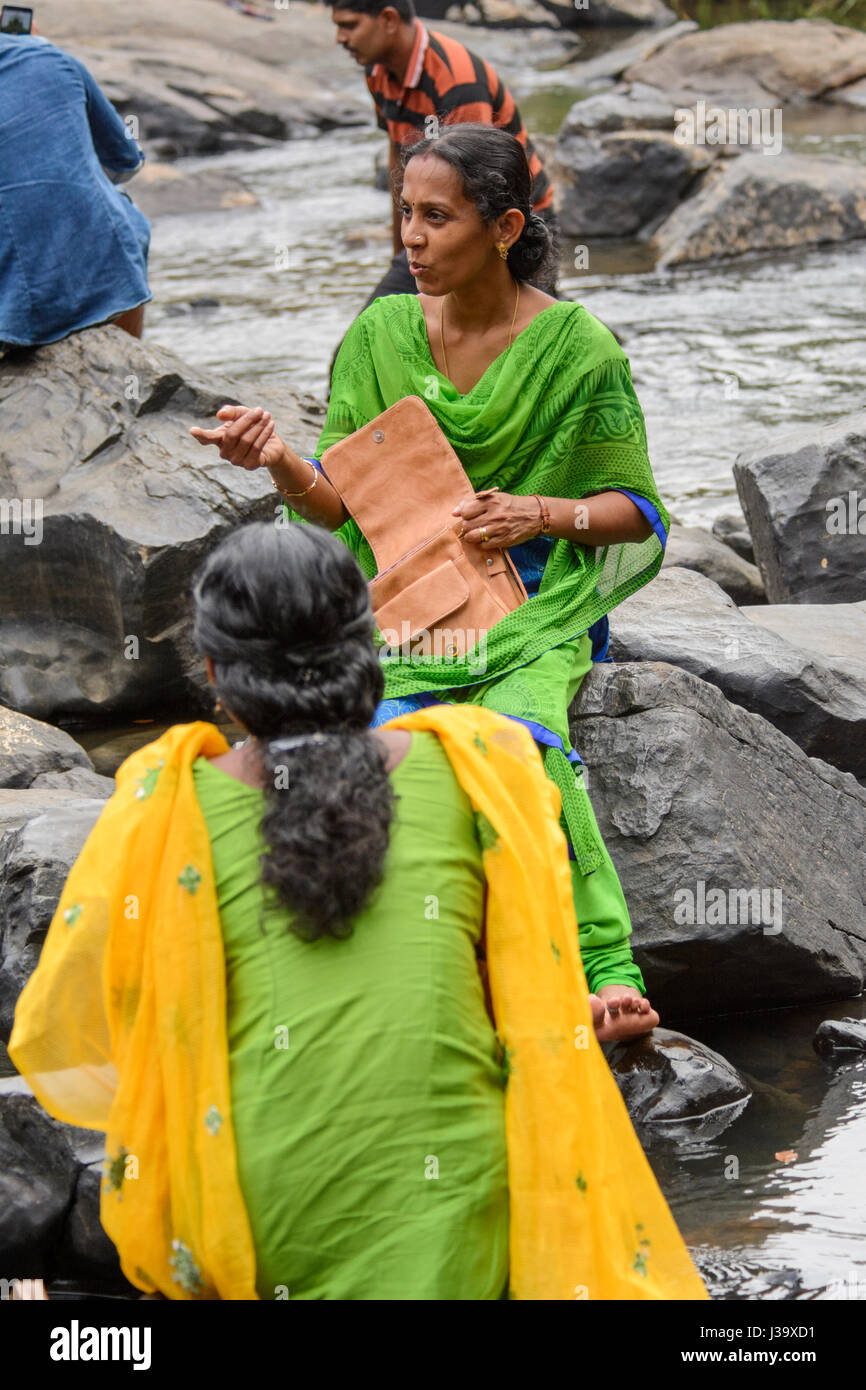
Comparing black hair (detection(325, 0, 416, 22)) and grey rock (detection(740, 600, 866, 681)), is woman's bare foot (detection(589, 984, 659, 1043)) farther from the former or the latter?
black hair (detection(325, 0, 416, 22))

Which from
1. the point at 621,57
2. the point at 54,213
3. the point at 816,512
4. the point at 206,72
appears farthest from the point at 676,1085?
the point at 621,57

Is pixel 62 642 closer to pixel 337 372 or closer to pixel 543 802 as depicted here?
pixel 337 372

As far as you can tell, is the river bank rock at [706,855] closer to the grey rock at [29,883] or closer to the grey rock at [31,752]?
the grey rock at [29,883]

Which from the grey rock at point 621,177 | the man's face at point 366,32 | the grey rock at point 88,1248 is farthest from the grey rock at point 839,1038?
the grey rock at point 621,177

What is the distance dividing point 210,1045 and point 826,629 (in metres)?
2.97

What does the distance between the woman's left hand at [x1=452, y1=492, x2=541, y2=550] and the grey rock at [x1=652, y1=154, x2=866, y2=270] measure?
28.1 feet

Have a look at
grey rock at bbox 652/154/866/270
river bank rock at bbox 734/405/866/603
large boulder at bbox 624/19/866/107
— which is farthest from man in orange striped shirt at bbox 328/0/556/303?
large boulder at bbox 624/19/866/107

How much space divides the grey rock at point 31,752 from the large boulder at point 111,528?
59 cm

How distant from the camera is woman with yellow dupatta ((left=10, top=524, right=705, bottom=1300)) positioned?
198 cm

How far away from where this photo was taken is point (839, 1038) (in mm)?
3275

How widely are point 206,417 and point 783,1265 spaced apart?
11.3 feet

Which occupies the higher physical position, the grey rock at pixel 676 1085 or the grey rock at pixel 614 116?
the grey rock at pixel 614 116

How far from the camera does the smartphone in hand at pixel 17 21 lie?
5.47 meters
